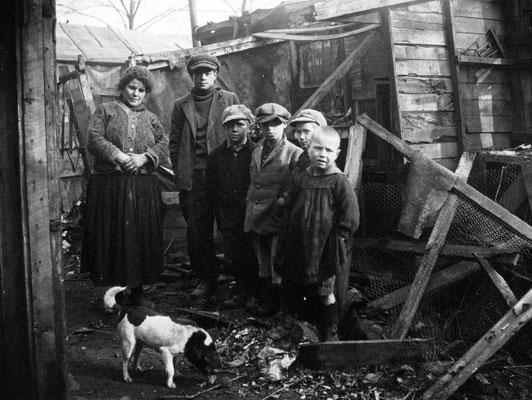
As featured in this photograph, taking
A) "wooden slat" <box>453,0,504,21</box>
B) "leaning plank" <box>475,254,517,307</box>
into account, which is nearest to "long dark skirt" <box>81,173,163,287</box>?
"leaning plank" <box>475,254,517,307</box>

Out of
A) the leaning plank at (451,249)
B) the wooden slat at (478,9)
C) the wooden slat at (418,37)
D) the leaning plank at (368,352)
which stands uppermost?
the wooden slat at (478,9)

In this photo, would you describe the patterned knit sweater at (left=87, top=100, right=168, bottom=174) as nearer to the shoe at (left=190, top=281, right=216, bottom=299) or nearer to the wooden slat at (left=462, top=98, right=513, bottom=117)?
the shoe at (left=190, top=281, right=216, bottom=299)

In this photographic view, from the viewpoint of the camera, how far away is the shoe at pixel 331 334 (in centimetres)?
443

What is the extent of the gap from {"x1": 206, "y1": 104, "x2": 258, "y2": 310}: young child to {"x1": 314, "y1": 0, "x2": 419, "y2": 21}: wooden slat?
1584mm

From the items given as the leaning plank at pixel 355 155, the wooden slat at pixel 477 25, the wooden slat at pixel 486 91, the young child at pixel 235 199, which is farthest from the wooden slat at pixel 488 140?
the young child at pixel 235 199

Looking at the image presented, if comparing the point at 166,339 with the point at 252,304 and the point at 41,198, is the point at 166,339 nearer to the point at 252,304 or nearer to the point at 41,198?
the point at 41,198

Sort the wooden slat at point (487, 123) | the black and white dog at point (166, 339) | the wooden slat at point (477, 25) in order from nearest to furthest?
the black and white dog at point (166, 339), the wooden slat at point (487, 123), the wooden slat at point (477, 25)

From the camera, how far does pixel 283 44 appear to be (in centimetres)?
931

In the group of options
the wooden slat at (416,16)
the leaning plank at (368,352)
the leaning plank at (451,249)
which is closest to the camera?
the leaning plank at (368,352)

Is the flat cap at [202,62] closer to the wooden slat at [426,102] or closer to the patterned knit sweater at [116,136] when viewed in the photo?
the patterned knit sweater at [116,136]

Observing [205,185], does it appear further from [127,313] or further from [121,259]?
[127,313]

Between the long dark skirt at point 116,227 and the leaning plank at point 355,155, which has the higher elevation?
the leaning plank at point 355,155

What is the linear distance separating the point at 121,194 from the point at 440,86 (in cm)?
398

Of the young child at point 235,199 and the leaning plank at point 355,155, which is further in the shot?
the young child at point 235,199
